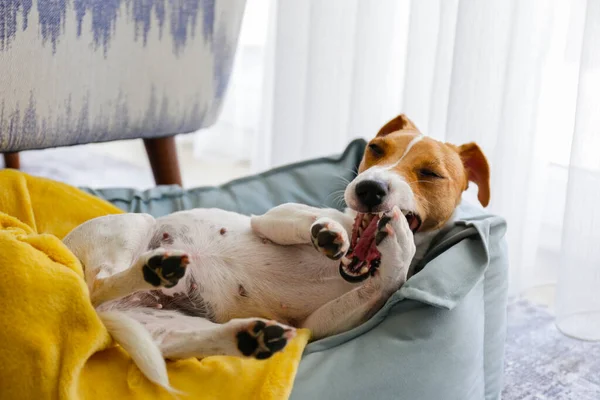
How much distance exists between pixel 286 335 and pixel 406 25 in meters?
1.57

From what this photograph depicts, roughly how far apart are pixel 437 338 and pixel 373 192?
11.4 inches

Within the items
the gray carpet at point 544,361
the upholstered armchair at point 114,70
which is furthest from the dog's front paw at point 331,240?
the upholstered armchair at point 114,70

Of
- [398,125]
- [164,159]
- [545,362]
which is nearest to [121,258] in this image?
[398,125]

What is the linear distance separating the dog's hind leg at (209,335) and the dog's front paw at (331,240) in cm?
19

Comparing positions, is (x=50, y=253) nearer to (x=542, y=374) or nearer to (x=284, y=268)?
(x=284, y=268)

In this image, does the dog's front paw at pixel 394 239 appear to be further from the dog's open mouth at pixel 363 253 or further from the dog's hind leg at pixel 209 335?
the dog's hind leg at pixel 209 335

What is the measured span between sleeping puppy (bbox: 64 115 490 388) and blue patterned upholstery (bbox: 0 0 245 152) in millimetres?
456

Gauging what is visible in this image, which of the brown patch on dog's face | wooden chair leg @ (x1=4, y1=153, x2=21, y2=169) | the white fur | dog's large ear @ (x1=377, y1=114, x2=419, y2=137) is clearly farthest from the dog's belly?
wooden chair leg @ (x1=4, y1=153, x2=21, y2=169)

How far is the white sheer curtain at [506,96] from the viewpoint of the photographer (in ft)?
6.47

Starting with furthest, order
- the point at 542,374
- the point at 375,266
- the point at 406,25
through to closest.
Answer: the point at 406,25, the point at 542,374, the point at 375,266

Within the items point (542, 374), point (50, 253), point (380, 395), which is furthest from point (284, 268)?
point (542, 374)

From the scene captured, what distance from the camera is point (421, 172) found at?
1.46m

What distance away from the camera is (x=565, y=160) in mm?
2223

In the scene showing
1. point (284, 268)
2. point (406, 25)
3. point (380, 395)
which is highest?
point (406, 25)
